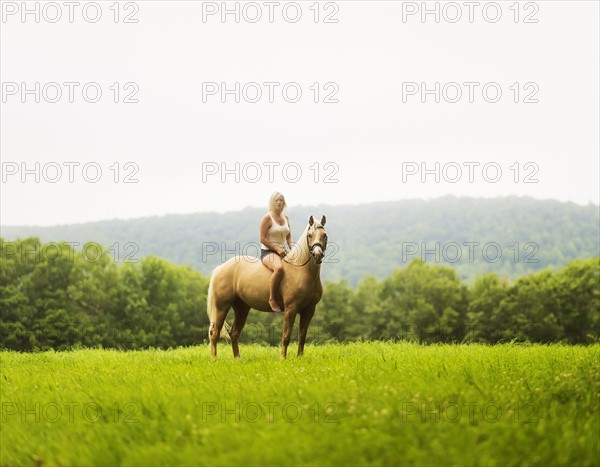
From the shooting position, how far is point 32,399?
9.54 metres

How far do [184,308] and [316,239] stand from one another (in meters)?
41.0

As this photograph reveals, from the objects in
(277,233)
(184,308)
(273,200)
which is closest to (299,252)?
(277,233)

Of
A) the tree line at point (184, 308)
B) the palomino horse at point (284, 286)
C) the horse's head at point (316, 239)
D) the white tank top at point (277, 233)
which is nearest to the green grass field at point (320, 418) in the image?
the horse's head at point (316, 239)

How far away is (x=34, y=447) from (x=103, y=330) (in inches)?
1576

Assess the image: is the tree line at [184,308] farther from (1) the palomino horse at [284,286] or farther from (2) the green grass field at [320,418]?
(2) the green grass field at [320,418]

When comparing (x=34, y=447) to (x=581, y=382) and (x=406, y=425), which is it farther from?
(x=581, y=382)

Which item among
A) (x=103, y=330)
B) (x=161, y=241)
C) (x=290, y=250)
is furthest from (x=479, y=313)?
(x=161, y=241)

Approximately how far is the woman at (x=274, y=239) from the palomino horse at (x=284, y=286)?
0.63 feet

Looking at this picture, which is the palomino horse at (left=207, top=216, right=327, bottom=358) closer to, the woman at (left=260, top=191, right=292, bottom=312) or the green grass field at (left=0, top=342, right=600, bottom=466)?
the woman at (left=260, top=191, right=292, bottom=312)

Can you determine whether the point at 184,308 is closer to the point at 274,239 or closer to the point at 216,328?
the point at 216,328

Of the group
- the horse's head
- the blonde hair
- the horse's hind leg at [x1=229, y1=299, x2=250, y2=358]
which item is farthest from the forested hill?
the horse's head

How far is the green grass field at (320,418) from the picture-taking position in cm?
587

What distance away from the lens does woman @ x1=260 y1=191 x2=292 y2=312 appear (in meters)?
13.7

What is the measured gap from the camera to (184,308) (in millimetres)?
51969
